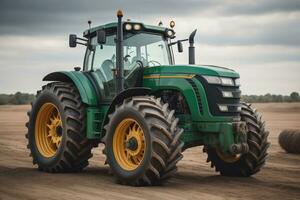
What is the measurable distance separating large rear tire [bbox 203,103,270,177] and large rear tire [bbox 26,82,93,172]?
225 centimetres

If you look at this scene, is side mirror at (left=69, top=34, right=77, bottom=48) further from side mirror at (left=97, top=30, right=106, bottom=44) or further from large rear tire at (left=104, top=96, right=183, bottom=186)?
large rear tire at (left=104, top=96, right=183, bottom=186)

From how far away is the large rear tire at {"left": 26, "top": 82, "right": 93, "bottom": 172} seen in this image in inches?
377

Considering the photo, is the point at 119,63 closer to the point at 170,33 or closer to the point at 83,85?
the point at 83,85

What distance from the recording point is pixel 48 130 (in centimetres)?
1066

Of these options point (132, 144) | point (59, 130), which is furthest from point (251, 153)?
point (59, 130)

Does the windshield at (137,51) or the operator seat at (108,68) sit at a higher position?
the windshield at (137,51)

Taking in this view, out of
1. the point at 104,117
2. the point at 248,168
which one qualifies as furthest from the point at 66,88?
the point at 248,168

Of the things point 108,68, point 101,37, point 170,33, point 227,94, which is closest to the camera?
point 227,94

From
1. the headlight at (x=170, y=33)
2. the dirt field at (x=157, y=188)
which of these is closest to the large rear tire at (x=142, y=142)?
the dirt field at (x=157, y=188)

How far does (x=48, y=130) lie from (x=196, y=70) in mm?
3532

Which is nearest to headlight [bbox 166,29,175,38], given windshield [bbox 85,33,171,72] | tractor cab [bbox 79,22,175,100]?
tractor cab [bbox 79,22,175,100]

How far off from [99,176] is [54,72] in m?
2.27

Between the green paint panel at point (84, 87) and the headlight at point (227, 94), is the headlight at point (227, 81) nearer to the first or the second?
the headlight at point (227, 94)

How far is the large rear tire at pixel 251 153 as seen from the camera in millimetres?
9289
